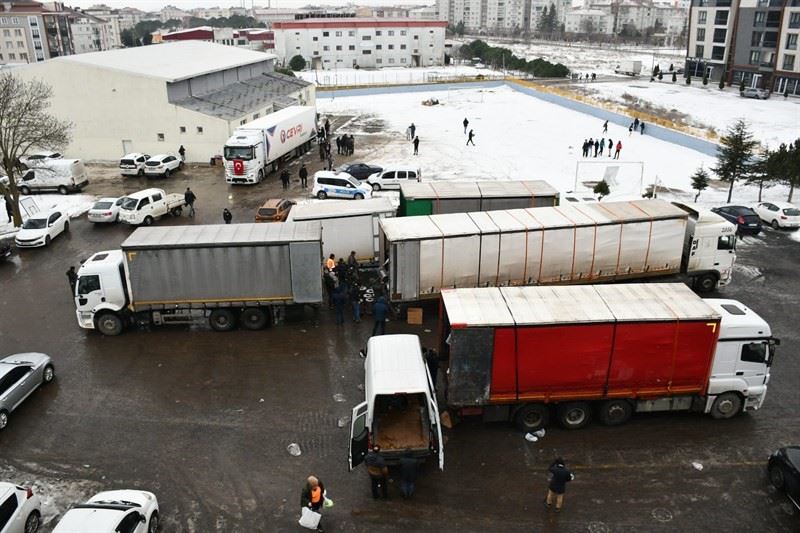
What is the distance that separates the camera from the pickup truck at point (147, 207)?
26781mm

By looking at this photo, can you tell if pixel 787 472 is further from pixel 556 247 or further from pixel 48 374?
pixel 48 374

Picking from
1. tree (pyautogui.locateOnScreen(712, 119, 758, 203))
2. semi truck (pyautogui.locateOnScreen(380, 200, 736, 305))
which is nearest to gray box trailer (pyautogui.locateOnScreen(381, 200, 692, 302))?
semi truck (pyautogui.locateOnScreen(380, 200, 736, 305))

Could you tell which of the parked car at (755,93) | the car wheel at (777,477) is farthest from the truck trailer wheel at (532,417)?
the parked car at (755,93)

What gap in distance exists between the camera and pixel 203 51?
51.2 metres

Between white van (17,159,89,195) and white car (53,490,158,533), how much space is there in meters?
27.1

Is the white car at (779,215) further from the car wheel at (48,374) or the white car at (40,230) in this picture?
the white car at (40,230)

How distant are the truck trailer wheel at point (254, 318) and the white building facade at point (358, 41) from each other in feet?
303

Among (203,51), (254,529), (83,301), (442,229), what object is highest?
(203,51)

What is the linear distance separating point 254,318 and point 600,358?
31.7 ft

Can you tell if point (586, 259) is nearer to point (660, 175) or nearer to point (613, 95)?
point (660, 175)

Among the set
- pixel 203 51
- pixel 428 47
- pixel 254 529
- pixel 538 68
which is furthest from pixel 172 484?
pixel 428 47

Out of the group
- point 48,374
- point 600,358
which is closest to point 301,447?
point 600,358

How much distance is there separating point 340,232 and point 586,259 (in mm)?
7912

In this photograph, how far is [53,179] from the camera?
32656 millimetres
